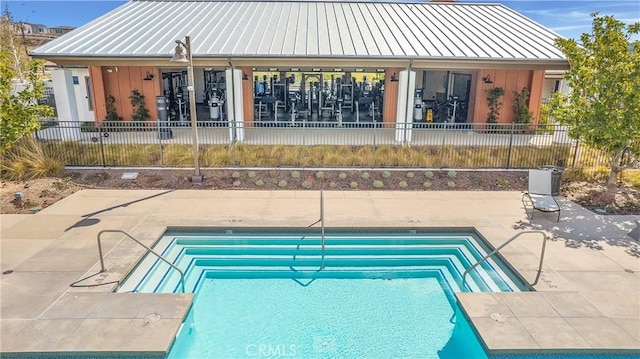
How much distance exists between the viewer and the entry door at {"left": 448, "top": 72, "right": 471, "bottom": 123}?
17750mm

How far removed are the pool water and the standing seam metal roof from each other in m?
9.22

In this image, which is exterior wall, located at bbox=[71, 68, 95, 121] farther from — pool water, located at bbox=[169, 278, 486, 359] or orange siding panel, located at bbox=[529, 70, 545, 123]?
orange siding panel, located at bbox=[529, 70, 545, 123]

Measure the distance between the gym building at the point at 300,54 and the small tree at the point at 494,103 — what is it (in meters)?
0.22

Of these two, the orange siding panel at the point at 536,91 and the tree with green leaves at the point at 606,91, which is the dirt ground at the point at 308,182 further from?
the orange siding panel at the point at 536,91

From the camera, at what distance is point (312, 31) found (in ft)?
52.7

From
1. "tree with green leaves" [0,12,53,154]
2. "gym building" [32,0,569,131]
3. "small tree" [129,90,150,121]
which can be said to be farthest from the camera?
"small tree" [129,90,150,121]

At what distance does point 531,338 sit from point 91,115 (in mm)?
16795

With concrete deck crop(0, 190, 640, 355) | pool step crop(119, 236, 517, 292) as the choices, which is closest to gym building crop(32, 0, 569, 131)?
concrete deck crop(0, 190, 640, 355)

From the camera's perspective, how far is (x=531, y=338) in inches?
186

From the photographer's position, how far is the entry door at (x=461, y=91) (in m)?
17.8

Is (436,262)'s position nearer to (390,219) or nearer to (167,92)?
(390,219)

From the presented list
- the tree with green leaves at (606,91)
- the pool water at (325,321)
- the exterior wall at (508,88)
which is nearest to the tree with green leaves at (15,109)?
the pool water at (325,321)

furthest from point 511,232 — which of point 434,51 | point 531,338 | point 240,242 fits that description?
point 434,51

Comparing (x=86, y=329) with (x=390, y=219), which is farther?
(x=390, y=219)
